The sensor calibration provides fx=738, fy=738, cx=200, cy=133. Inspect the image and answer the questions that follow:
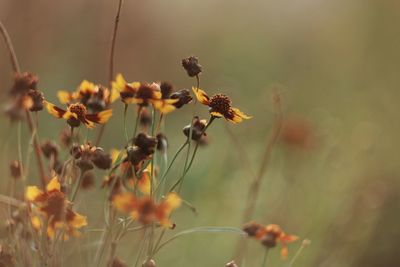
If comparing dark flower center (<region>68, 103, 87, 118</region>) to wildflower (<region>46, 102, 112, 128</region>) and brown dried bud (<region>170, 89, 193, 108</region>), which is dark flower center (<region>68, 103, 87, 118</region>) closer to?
wildflower (<region>46, 102, 112, 128</region>)

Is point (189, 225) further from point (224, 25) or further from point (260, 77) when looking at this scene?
point (224, 25)

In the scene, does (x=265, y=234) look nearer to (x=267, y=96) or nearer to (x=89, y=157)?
(x=89, y=157)

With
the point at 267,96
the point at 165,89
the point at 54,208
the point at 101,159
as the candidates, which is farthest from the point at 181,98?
the point at 267,96

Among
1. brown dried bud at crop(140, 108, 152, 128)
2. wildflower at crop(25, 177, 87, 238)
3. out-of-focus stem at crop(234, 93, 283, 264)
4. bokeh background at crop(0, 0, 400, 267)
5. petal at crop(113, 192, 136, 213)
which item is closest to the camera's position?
petal at crop(113, 192, 136, 213)

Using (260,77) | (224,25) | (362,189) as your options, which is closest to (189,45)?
(224,25)

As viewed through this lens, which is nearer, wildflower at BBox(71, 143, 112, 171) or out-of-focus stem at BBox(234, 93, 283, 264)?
wildflower at BBox(71, 143, 112, 171)

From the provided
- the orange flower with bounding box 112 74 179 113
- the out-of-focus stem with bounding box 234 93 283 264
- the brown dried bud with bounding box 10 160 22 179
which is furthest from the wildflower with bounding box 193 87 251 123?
the brown dried bud with bounding box 10 160 22 179

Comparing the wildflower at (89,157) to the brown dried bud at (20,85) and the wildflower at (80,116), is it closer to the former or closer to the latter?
the wildflower at (80,116)
